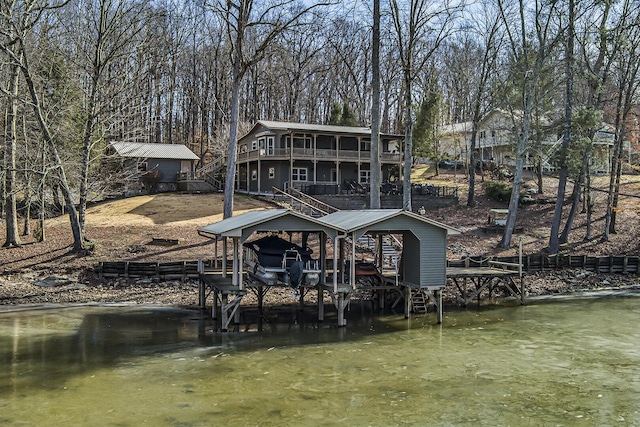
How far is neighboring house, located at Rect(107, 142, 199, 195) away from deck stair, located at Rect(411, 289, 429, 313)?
30.2 m

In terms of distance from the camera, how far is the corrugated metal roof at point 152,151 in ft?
154

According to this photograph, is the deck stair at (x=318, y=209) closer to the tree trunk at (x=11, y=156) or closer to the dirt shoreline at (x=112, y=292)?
the dirt shoreline at (x=112, y=292)

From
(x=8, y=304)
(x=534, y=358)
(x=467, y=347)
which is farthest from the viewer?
(x=8, y=304)

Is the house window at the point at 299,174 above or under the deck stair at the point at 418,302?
above

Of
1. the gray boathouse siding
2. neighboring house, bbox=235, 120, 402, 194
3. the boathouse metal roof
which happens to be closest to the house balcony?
neighboring house, bbox=235, 120, 402, 194

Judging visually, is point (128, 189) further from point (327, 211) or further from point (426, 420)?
point (426, 420)

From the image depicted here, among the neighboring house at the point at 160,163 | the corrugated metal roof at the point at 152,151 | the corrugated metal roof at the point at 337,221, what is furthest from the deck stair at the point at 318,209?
the corrugated metal roof at the point at 152,151

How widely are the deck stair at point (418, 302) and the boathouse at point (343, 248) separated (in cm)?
84

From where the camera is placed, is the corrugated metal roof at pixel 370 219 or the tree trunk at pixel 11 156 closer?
the corrugated metal roof at pixel 370 219

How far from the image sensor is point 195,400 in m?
11.6

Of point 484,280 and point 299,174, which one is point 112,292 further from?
point 299,174

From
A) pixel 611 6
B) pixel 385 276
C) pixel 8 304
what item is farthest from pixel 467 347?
pixel 611 6

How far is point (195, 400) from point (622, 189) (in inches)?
1653

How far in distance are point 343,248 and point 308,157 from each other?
80.7 feet
